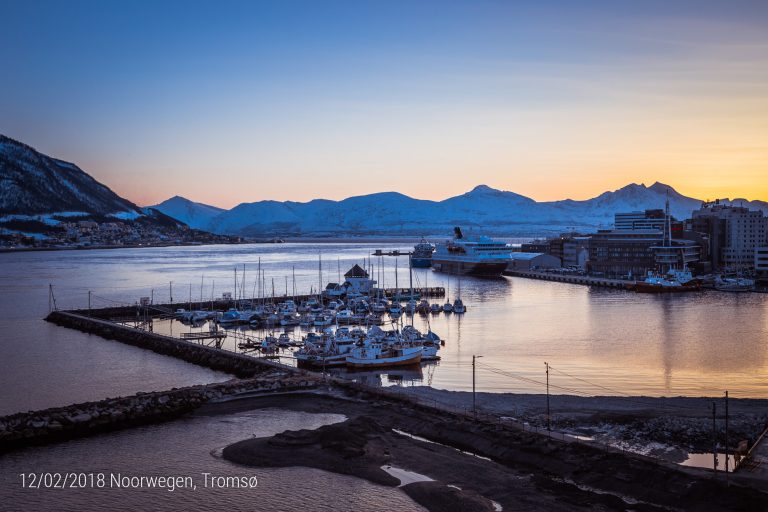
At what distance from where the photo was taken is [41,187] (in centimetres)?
11875

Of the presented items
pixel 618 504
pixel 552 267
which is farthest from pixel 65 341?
pixel 552 267

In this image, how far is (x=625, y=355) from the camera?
1792cm

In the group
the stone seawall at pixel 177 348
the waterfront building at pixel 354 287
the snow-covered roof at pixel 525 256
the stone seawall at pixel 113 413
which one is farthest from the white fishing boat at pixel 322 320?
the snow-covered roof at pixel 525 256

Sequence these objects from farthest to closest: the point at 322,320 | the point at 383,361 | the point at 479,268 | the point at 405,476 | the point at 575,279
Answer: the point at 479,268, the point at 575,279, the point at 322,320, the point at 383,361, the point at 405,476

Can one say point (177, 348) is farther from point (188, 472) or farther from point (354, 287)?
point (354, 287)

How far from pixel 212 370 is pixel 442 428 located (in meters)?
8.17

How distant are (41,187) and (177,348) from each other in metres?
114

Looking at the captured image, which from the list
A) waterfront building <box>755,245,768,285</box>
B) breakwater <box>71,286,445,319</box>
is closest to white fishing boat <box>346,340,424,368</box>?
breakwater <box>71,286,445,319</box>

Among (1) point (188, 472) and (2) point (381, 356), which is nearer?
(1) point (188, 472)

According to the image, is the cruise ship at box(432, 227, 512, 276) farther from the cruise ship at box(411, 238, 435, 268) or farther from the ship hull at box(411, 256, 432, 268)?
the cruise ship at box(411, 238, 435, 268)

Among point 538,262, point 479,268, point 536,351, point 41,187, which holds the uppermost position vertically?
point 41,187

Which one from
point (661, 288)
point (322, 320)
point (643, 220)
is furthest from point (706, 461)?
point (643, 220)

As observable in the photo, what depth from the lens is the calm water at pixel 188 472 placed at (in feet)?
27.6

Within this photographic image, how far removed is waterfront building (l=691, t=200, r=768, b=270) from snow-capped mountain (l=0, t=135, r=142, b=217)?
101m
